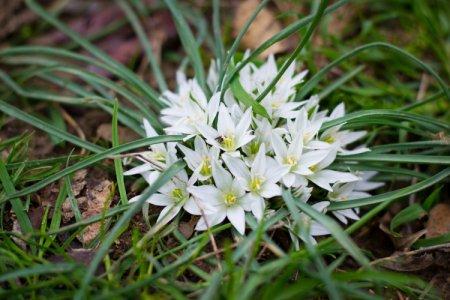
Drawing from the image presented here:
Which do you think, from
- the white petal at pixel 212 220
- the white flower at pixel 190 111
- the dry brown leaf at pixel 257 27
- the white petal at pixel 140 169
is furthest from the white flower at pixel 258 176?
the dry brown leaf at pixel 257 27

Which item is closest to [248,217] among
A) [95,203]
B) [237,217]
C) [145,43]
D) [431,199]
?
[237,217]

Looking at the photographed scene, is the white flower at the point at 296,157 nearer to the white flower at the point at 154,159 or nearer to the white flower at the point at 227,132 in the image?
the white flower at the point at 227,132

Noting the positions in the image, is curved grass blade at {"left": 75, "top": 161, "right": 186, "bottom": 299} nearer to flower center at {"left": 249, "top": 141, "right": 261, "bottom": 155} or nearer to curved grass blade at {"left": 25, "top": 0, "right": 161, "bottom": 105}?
flower center at {"left": 249, "top": 141, "right": 261, "bottom": 155}

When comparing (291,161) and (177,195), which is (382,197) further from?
(177,195)

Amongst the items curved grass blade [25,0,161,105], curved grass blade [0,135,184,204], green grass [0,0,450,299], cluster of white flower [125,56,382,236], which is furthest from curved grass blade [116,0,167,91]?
curved grass blade [0,135,184,204]

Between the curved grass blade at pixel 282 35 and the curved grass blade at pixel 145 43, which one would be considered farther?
the curved grass blade at pixel 145 43

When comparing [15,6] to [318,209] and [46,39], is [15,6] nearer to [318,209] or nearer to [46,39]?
[46,39]

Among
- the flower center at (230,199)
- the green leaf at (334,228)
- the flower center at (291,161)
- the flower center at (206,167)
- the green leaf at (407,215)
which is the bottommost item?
the green leaf at (407,215)

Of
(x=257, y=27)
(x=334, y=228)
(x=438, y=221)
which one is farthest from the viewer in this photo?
(x=257, y=27)
